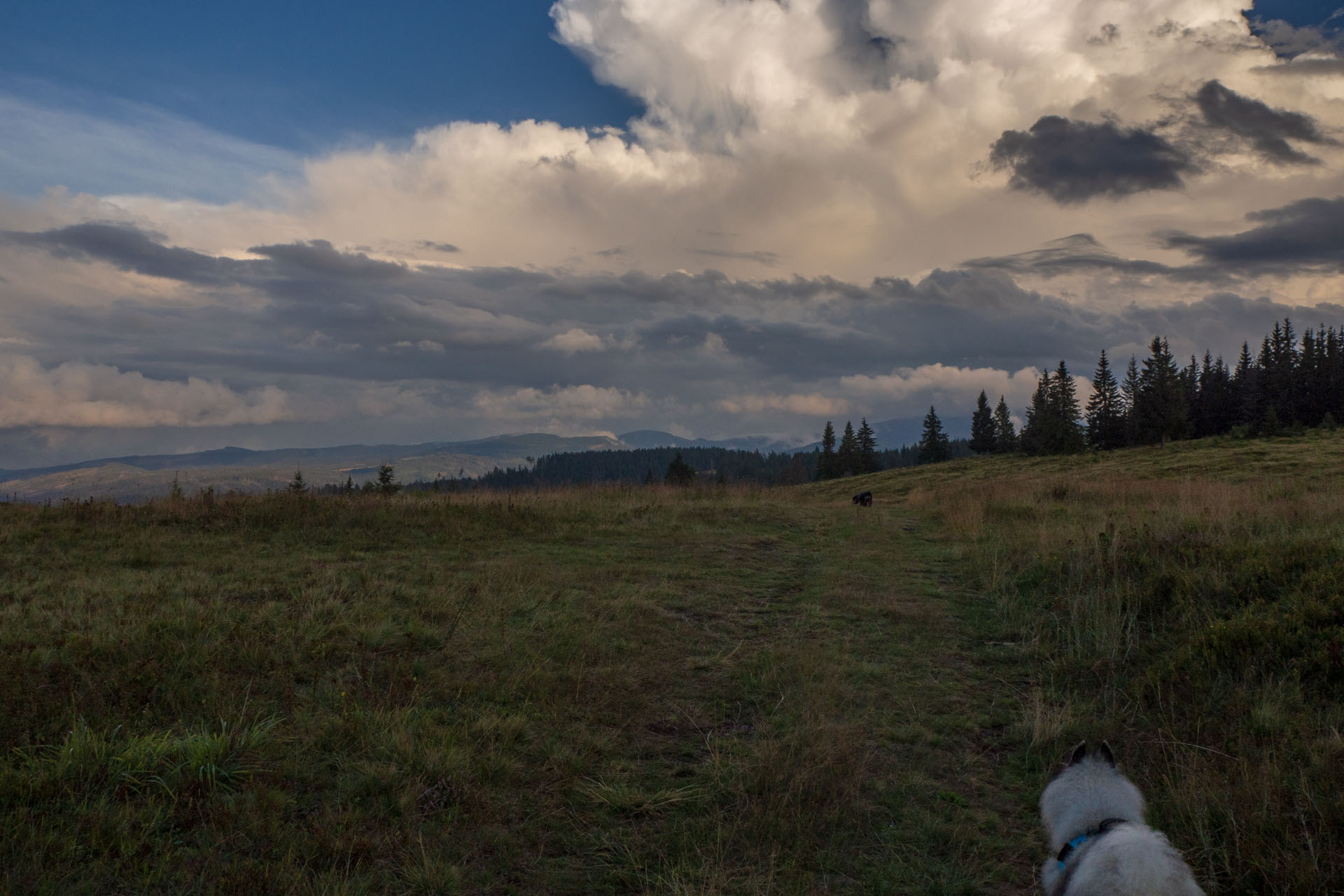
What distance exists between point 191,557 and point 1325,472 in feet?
130

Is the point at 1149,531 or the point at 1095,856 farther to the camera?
the point at 1149,531

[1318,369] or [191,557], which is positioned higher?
[1318,369]

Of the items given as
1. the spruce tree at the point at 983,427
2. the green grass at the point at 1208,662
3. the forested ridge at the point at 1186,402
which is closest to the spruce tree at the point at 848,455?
the forested ridge at the point at 1186,402

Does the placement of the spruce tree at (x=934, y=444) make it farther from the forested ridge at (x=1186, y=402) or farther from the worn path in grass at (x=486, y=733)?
the worn path in grass at (x=486, y=733)

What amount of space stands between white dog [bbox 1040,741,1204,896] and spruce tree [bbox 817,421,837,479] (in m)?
92.4

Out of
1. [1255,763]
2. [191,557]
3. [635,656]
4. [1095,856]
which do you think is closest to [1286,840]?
[1255,763]

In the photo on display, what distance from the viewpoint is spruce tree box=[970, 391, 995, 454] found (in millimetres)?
93438

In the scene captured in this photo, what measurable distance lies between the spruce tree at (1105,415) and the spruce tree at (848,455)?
28.3 m

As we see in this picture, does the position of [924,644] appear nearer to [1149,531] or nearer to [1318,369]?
[1149,531]

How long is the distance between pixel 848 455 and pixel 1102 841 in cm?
9212

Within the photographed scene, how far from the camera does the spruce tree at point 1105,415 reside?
76938 mm

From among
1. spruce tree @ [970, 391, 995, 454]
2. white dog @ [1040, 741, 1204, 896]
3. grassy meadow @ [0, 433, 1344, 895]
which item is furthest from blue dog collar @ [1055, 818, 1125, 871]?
spruce tree @ [970, 391, 995, 454]

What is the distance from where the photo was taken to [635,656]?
7199 millimetres

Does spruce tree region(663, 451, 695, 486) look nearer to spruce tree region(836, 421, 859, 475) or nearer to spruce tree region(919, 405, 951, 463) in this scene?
spruce tree region(836, 421, 859, 475)
